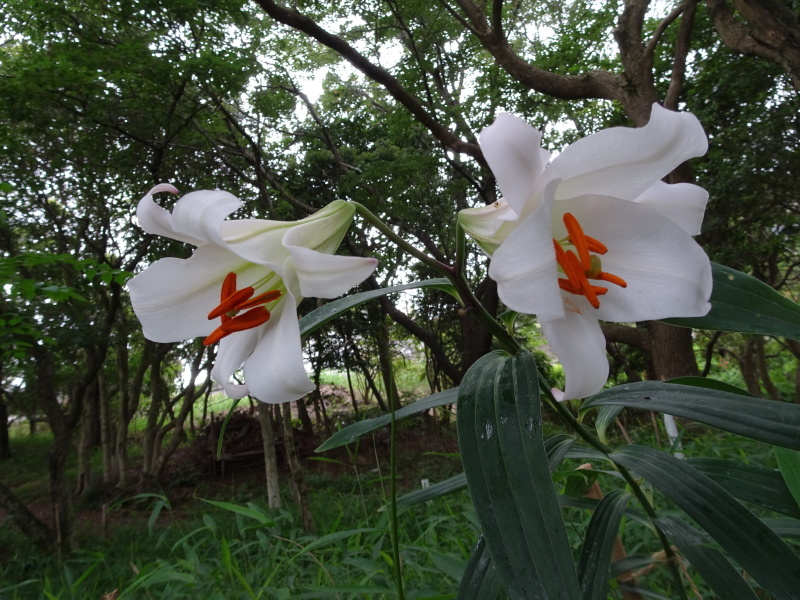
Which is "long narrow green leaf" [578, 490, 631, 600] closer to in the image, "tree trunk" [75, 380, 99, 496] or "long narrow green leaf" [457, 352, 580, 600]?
"long narrow green leaf" [457, 352, 580, 600]

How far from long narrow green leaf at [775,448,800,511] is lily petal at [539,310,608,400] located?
283 mm

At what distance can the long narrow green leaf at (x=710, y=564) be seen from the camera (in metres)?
0.57

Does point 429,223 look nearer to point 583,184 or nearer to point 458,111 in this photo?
point 458,111

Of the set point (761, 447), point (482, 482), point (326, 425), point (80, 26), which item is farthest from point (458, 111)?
point (482, 482)

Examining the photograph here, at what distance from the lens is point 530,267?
A: 326 mm

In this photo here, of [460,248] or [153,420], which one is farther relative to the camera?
[153,420]

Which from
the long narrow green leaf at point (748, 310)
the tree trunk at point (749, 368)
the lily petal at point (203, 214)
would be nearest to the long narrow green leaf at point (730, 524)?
the long narrow green leaf at point (748, 310)

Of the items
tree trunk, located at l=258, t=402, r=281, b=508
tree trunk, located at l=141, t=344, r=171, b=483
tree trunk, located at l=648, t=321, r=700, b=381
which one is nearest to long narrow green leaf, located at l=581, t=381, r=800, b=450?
tree trunk, located at l=648, t=321, r=700, b=381

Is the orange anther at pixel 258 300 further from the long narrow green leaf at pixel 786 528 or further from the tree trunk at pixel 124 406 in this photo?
the tree trunk at pixel 124 406

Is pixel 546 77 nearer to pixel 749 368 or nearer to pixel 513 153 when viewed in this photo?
pixel 513 153

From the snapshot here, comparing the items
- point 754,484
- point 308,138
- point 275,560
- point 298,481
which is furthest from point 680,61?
point 275,560

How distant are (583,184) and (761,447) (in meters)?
2.34

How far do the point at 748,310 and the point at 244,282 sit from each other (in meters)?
0.47

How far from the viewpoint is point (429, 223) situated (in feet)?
17.9
